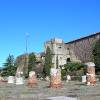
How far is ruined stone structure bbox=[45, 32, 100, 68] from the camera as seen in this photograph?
282 ft

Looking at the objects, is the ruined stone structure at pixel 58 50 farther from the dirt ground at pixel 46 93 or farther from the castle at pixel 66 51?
the dirt ground at pixel 46 93

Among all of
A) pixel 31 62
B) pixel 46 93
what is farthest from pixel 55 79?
pixel 31 62

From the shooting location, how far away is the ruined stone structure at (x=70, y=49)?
8588cm

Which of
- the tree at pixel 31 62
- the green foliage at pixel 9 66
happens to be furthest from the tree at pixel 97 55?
the green foliage at pixel 9 66

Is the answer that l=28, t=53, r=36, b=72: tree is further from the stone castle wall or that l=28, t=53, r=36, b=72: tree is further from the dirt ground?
the dirt ground

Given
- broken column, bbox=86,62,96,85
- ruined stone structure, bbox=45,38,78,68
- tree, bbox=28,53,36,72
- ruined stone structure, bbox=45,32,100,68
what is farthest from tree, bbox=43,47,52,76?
broken column, bbox=86,62,96,85

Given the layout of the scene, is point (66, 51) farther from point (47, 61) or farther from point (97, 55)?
point (97, 55)

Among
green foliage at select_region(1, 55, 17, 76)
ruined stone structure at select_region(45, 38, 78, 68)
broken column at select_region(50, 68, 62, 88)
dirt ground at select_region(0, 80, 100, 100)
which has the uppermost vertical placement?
ruined stone structure at select_region(45, 38, 78, 68)

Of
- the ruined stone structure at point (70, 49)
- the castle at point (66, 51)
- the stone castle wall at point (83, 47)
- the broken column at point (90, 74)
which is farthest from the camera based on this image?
the castle at point (66, 51)

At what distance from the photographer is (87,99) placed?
13.5 m

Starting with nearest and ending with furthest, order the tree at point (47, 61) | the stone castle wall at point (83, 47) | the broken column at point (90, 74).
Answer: the broken column at point (90, 74), the tree at point (47, 61), the stone castle wall at point (83, 47)

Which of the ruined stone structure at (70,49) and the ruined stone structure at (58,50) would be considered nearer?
the ruined stone structure at (70,49)

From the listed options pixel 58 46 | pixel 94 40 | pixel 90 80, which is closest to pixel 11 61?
pixel 58 46

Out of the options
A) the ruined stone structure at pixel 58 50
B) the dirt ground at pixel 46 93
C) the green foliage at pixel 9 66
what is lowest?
the dirt ground at pixel 46 93
